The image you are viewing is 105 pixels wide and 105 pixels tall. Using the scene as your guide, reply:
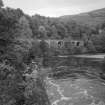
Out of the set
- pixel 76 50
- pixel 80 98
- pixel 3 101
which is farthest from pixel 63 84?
pixel 76 50

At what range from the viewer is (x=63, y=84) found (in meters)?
18.9

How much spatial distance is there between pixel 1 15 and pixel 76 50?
53.0m

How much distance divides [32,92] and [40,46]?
40.4 m

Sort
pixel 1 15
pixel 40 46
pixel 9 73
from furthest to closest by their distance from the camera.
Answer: pixel 40 46 < pixel 1 15 < pixel 9 73

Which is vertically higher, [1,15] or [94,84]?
[1,15]

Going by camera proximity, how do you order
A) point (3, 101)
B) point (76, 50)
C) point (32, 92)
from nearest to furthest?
1. point (3, 101)
2. point (32, 92)
3. point (76, 50)

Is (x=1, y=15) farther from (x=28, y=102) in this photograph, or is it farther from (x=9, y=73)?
(x=28, y=102)

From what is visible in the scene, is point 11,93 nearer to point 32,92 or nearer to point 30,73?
point 32,92

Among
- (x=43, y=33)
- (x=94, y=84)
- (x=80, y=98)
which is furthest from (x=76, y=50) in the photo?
(x=80, y=98)

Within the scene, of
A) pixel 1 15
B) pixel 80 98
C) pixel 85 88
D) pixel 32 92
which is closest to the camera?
pixel 32 92

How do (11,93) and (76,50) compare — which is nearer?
(11,93)

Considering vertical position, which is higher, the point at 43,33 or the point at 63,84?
the point at 43,33

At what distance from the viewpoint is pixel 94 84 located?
1881 centimetres

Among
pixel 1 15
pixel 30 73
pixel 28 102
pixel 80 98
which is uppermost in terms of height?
pixel 1 15
